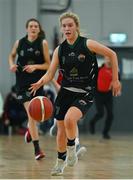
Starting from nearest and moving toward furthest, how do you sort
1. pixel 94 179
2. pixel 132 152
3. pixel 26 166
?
pixel 94 179
pixel 26 166
pixel 132 152

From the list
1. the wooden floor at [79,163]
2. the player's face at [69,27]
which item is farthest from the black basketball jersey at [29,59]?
the player's face at [69,27]

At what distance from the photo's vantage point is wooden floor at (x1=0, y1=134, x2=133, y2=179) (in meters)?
7.07

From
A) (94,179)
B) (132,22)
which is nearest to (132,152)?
(94,179)

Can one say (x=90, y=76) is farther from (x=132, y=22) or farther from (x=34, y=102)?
(x=132, y=22)

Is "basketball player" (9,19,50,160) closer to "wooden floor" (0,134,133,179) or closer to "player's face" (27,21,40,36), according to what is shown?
"player's face" (27,21,40,36)

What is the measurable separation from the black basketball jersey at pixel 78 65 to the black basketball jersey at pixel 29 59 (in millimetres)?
1869

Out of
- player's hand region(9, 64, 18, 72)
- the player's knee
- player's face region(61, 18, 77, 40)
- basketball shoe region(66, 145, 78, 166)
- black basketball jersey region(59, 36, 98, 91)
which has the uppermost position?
player's face region(61, 18, 77, 40)

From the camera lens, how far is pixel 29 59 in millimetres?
8656

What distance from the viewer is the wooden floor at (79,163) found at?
7070mm

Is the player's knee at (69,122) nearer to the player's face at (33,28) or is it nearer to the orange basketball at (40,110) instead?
the orange basketball at (40,110)

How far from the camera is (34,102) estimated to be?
693 centimetres

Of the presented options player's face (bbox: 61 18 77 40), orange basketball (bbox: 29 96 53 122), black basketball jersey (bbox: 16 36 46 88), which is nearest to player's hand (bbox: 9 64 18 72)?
black basketball jersey (bbox: 16 36 46 88)

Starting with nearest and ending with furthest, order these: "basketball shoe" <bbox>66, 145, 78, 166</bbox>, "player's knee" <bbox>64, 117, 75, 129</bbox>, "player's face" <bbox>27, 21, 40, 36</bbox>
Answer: "player's knee" <bbox>64, 117, 75, 129</bbox> → "basketball shoe" <bbox>66, 145, 78, 166</bbox> → "player's face" <bbox>27, 21, 40, 36</bbox>

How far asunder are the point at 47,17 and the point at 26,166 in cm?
938
